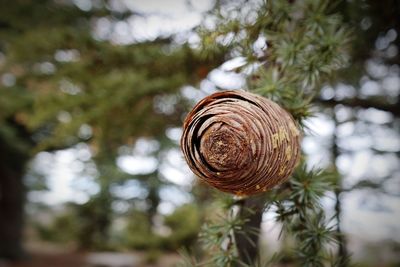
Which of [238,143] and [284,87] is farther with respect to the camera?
[284,87]

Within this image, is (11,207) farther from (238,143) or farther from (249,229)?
(238,143)

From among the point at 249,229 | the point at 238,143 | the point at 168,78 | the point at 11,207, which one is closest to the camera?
the point at 238,143

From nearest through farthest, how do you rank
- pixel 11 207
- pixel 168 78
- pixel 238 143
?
pixel 238 143
pixel 168 78
pixel 11 207

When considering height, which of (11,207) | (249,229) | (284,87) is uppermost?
(11,207)

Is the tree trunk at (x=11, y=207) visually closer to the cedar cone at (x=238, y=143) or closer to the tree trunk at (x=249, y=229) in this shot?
the tree trunk at (x=249, y=229)

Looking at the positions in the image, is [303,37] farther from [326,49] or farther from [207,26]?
[207,26]

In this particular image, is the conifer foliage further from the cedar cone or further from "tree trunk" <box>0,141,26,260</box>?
"tree trunk" <box>0,141,26,260</box>

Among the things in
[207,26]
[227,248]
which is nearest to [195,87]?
[207,26]

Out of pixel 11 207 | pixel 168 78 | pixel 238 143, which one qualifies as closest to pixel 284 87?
pixel 238 143
